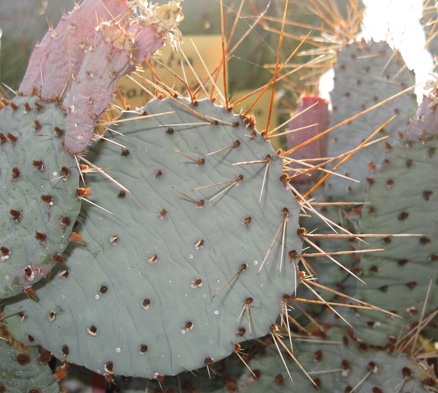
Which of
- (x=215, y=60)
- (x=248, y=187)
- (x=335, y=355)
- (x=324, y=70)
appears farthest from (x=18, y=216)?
(x=324, y=70)

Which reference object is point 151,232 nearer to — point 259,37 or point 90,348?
point 90,348

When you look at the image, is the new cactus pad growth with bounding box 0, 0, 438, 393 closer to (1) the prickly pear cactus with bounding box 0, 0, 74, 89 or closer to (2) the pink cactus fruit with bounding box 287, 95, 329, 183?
(1) the prickly pear cactus with bounding box 0, 0, 74, 89

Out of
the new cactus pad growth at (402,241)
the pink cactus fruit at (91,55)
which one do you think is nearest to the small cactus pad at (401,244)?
the new cactus pad growth at (402,241)

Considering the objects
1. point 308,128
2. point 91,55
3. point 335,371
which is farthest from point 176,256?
point 308,128

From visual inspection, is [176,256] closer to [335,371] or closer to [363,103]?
[335,371]

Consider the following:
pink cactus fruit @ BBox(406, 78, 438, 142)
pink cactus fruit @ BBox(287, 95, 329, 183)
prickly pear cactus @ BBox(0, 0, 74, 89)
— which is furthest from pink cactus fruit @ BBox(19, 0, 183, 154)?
pink cactus fruit @ BBox(287, 95, 329, 183)

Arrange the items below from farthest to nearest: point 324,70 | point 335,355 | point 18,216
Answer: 1. point 324,70
2. point 335,355
3. point 18,216
